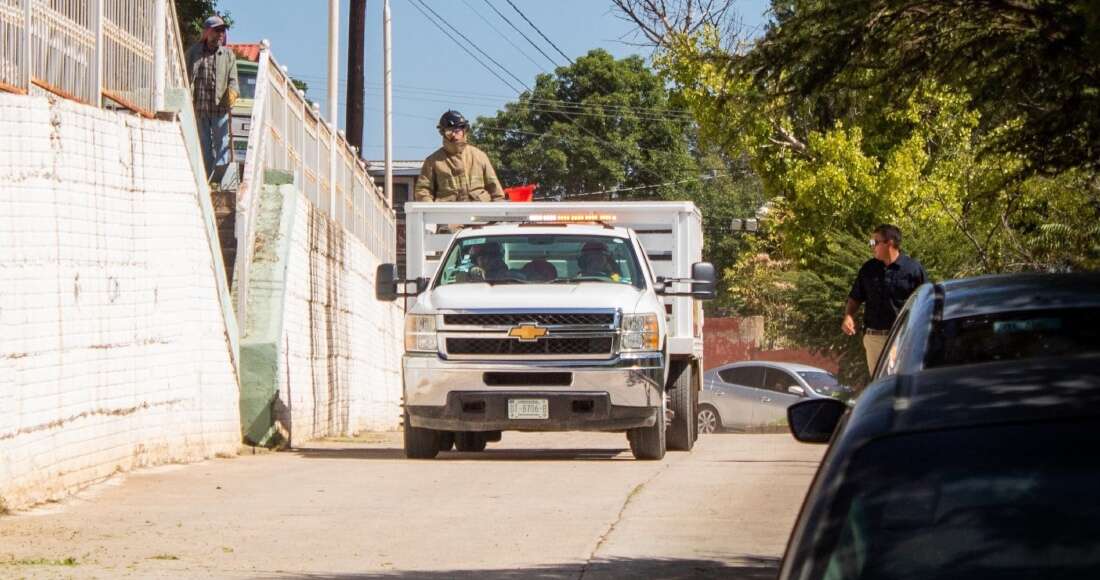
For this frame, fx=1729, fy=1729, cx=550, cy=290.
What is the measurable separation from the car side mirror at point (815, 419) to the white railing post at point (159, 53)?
935cm

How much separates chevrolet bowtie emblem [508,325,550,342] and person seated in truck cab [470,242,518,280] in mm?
878

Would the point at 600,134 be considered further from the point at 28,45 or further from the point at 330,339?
the point at 28,45

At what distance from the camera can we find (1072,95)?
27.0ft

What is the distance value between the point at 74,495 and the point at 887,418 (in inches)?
328

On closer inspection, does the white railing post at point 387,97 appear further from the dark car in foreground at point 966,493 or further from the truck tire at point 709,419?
the dark car in foreground at point 966,493

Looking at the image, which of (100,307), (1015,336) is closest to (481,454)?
(100,307)

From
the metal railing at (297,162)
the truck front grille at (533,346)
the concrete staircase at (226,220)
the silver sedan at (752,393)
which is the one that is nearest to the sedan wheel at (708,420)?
the silver sedan at (752,393)

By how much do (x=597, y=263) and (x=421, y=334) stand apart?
174 centimetres

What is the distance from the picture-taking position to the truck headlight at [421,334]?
14328mm

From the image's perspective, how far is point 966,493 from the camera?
318 cm

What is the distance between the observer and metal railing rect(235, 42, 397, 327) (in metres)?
16.8

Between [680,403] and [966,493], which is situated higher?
[966,493]

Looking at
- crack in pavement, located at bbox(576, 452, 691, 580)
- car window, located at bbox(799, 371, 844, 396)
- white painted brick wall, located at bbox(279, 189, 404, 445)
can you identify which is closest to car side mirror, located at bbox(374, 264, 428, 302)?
white painted brick wall, located at bbox(279, 189, 404, 445)

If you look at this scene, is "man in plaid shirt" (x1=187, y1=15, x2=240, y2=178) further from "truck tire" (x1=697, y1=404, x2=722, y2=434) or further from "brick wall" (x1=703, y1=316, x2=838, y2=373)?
"brick wall" (x1=703, y1=316, x2=838, y2=373)
